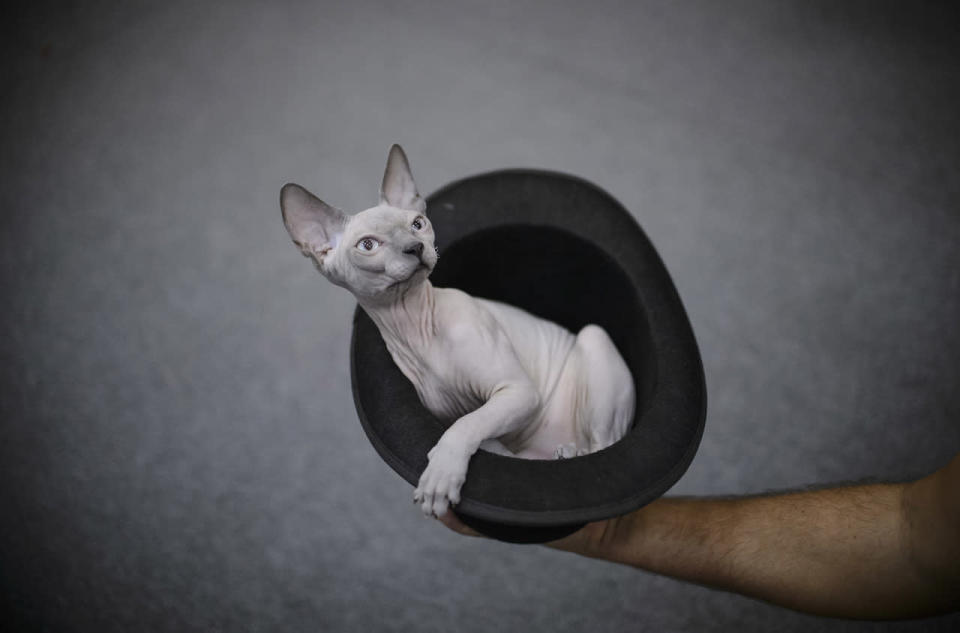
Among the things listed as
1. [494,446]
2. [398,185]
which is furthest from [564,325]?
[398,185]

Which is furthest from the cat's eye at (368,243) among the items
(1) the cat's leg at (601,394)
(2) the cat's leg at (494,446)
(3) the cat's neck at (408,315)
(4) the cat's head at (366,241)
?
(1) the cat's leg at (601,394)

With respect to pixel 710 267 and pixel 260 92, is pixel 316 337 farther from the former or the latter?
pixel 710 267

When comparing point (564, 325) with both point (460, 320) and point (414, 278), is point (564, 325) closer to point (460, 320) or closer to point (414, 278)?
point (460, 320)

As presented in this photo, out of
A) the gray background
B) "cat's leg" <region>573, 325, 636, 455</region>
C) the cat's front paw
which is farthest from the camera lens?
the gray background

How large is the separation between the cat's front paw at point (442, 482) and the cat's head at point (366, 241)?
0.91ft

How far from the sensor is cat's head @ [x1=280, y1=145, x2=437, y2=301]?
106 cm

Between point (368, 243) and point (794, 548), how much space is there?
0.90 m

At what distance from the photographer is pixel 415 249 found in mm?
1072

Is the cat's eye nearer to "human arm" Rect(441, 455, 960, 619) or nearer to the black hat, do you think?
the black hat

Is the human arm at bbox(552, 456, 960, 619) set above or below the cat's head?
below

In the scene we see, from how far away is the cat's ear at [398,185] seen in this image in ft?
3.82

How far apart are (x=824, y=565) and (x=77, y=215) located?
2.21 metres

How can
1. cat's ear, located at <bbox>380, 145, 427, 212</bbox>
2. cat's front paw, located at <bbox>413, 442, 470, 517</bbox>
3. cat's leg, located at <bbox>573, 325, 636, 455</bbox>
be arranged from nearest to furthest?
cat's front paw, located at <bbox>413, 442, 470, 517</bbox>
cat's ear, located at <bbox>380, 145, 427, 212</bbox>
cat's leg, located at <bbox>573, 325, 636, 455</bbox>

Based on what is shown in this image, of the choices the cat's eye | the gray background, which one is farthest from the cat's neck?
the gray background
